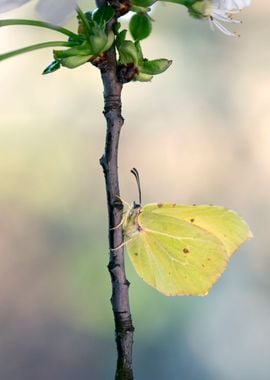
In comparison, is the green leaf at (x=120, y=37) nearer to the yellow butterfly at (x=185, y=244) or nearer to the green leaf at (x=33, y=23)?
the green leaf at (x=33, y=23)

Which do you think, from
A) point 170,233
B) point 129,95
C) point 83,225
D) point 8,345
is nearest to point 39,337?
point 8,345

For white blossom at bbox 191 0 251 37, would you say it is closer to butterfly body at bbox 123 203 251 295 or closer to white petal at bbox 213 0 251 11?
white petal at bbox 213 0 251 11

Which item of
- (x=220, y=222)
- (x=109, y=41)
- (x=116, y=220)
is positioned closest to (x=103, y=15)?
(x=109, y=41)

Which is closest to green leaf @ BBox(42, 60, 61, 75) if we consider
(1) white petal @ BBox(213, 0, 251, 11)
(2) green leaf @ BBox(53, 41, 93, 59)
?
(2) green leaf @ BBox(53, 41, 93, 59)

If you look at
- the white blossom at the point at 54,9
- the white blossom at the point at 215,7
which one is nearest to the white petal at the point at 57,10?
the white blossom at the point at 54,9

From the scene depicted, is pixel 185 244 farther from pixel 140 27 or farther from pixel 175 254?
pixel 140 27

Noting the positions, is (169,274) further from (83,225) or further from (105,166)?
(83,225)
